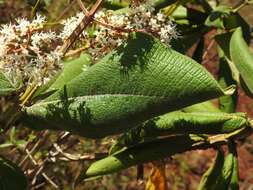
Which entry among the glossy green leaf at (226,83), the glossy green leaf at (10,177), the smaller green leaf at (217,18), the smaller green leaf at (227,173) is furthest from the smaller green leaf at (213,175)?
the glossy green leaf at (10,177)

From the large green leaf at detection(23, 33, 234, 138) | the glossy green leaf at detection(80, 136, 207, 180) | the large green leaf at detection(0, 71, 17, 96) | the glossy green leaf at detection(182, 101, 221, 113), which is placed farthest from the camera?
the glossy green leaf at detection(182, 101, 221, 113)

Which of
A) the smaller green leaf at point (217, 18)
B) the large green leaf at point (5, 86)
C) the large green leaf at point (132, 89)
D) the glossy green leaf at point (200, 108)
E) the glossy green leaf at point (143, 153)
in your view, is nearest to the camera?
the large green leaf at point (132, 89)

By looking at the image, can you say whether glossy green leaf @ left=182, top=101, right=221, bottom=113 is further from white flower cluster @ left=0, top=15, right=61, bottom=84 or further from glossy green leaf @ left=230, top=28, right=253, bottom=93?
white flower cluster @ left=0, top=15, right=61, bottom=84

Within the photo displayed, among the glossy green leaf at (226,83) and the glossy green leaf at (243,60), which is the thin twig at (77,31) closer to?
the glossy green leaf at (243,60)

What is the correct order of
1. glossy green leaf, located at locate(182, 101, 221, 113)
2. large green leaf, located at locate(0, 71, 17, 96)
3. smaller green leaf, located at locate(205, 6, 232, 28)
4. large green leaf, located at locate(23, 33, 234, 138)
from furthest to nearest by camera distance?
smaller green leaf, located at locate(205, 6, 232, 28) → glossy green leaf, located at locate(182, 101, 221, 113) → large green leaf, located at locate(0, 71, 17, 96) → large green leaf, located at locate(23, 33, 234, 138)

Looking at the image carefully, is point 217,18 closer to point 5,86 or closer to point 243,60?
point 243,60

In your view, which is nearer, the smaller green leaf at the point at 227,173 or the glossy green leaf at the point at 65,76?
the glossy green leaf at the point at 65,76

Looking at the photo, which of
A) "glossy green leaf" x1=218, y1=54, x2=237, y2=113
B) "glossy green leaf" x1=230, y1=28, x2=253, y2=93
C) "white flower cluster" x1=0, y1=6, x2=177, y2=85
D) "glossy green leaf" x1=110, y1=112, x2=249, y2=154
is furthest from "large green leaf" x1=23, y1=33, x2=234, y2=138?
"glossy green leaf" x1=218, y1=54, x2=237, y2=113
